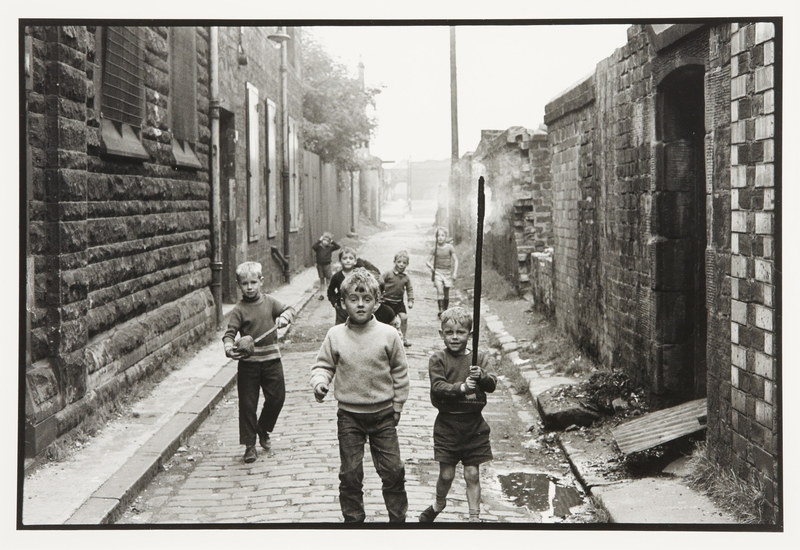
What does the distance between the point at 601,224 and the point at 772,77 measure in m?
3.59

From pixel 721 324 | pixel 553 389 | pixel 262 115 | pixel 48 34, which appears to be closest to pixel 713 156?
pixel 721 324

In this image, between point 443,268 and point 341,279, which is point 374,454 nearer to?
point 341,279

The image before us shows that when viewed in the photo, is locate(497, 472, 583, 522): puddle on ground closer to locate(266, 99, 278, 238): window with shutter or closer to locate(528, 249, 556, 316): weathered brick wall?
locate(528, 249, 556, 316): weathered brick wall

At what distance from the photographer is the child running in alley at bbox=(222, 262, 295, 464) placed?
589 centimetres

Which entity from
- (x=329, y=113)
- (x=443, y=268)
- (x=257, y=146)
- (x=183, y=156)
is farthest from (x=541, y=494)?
(x=329, y=113)

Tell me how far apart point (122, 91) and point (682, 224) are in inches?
167

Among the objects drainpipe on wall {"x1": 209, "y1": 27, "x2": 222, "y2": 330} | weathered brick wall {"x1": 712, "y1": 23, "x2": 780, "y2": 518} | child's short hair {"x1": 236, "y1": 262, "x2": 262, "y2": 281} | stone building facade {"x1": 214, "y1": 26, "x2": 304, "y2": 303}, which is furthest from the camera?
stone building facade {"x1": 214, "y1": 26, "x2": 304, "y2": 303}

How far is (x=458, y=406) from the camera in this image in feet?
15.8

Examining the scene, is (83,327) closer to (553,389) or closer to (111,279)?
(111,279)

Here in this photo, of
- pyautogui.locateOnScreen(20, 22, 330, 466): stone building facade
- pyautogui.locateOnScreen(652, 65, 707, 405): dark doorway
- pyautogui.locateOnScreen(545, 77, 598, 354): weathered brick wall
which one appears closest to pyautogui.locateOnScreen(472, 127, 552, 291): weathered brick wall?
pyautogui.locateOnScreen(545, 77, 598, 354): weathered brick wall

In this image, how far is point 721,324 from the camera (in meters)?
5.15

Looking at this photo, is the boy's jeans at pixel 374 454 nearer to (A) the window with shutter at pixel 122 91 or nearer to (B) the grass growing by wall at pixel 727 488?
(B) the grass growing by wall at pixel 727 488

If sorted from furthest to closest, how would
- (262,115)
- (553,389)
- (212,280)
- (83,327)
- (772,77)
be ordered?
1. (262,115)
2. (212,280)
3. (553,389)
4. (83,327)
5. (772,77)

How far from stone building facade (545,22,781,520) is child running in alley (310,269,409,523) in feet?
5.83
